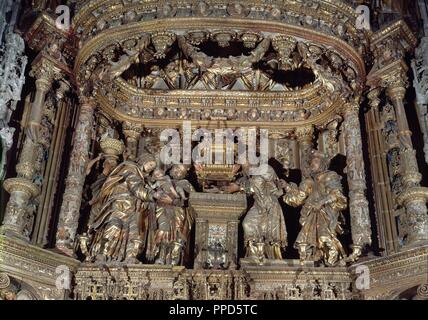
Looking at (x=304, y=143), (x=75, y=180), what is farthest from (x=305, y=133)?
(x=75, y=180)

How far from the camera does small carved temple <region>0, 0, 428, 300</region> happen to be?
8992 millimetres

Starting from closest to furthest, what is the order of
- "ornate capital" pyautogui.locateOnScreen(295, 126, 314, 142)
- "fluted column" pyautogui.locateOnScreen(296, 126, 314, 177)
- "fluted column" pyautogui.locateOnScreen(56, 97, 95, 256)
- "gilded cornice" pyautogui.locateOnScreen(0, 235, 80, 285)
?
"gilded cornice" pyautogui.locateOnScreen(0, 235, 80, 285), "fluted column" pyautogui.locateOnScreen(56, 97, 95, 256), "fluted column" pyautogui.locateOnScreen(296, 126, 314, 177), "ornate capital" pyautogui.locateOnScreen(295, 126, 314, 142)

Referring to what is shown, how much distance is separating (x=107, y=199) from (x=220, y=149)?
2.20 meters

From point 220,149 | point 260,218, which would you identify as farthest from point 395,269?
point 220,149

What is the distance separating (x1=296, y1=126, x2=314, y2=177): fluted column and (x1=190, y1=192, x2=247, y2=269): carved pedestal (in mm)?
1507

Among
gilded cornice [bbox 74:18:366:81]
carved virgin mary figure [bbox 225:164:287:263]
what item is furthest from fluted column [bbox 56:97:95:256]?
carved virgin mary figure [bbox 225:164:287:263]

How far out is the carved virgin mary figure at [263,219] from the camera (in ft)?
31.3

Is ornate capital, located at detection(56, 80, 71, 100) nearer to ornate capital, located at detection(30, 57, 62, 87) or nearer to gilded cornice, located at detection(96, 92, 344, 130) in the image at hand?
ornate capital, located at detection(30, 57, 62, 87)

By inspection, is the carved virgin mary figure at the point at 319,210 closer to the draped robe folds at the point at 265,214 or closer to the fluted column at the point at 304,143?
the draped robe folds at the point at 265,214

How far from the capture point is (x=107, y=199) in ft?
32.9

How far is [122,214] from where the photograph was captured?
9.77 metres

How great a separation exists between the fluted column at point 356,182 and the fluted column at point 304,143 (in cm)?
86

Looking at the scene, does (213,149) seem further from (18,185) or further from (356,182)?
(18,185)

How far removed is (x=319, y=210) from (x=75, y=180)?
11.1ft
